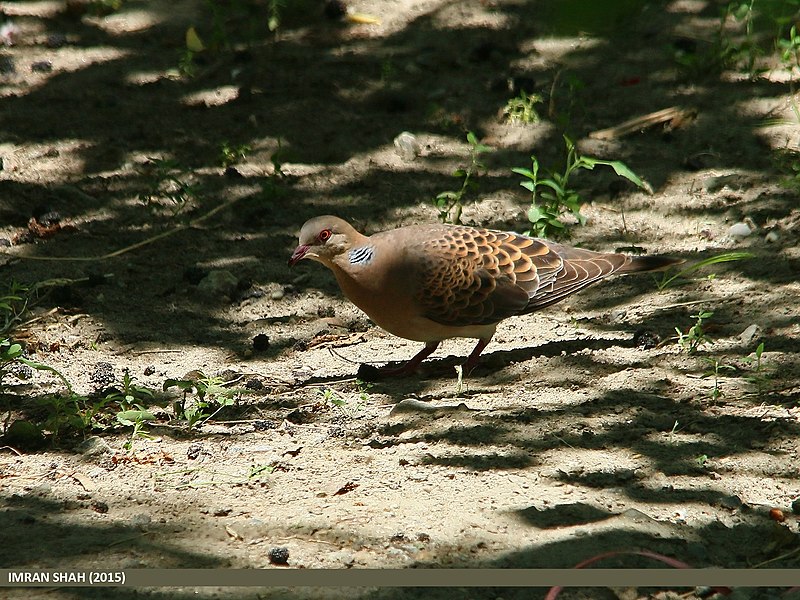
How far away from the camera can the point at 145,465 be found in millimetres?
3854

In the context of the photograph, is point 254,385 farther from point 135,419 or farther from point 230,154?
point 230,154

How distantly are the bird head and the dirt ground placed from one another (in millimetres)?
526

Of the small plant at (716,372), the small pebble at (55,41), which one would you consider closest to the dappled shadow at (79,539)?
the small plant at (716,372)

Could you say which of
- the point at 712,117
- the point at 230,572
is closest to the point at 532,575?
the point at 230,572

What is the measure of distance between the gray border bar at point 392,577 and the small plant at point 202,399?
1.29 m

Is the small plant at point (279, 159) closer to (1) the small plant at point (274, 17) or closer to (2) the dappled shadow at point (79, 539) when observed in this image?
(1) the small plant at point (274, 17)

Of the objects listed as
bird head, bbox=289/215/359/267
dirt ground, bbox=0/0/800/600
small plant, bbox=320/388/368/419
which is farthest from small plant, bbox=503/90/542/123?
small plant, bbox=320/388/368/419

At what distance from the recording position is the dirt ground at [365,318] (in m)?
3.26

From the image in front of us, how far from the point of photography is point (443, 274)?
16.9 feet

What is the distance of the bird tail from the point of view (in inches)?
207

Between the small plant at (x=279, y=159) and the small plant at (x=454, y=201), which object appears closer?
the small plant at (x=454, y=201)

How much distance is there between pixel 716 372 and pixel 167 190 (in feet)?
13.6

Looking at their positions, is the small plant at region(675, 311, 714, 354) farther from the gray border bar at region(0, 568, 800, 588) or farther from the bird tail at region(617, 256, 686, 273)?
the gray border bar at region(0, 568, 800, 588)

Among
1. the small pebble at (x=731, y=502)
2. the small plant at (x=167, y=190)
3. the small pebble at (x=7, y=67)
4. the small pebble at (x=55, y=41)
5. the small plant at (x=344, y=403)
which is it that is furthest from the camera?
the small pebble at (x=55, y=41)
